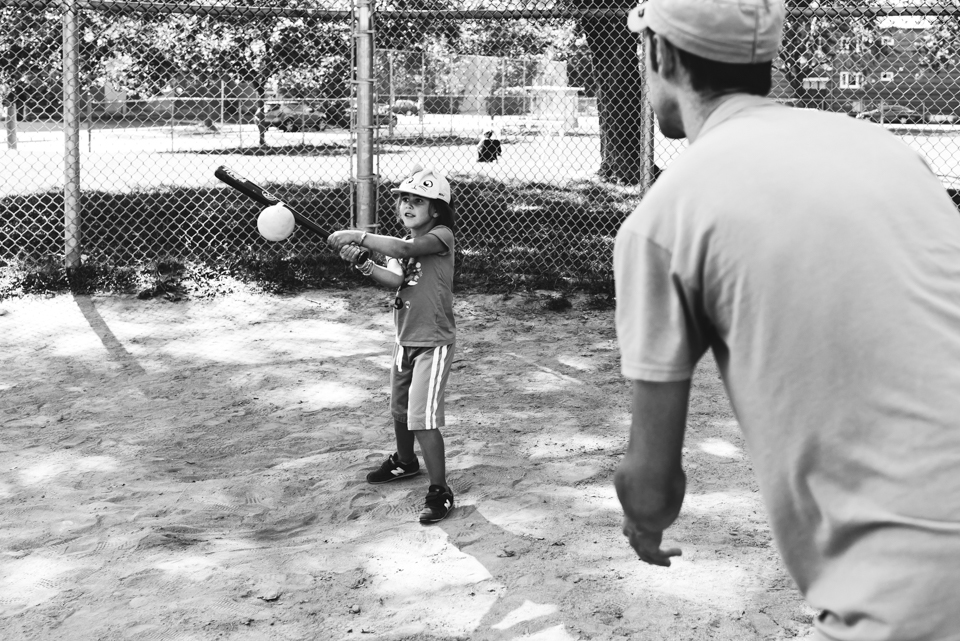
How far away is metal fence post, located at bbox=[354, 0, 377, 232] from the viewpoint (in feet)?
22.6

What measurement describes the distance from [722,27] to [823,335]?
1.58ft

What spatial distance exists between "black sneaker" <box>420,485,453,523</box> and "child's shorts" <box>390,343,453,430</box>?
0.80 feet

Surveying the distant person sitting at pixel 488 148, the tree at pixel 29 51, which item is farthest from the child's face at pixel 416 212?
the distant person sitting at pixel 488 148

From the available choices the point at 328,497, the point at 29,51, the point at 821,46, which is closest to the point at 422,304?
the point at 328,497

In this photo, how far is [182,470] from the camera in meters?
4.51

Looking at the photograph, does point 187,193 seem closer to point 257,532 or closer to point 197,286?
point 197,286

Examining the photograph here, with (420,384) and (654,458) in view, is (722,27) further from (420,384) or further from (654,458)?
(420,384)

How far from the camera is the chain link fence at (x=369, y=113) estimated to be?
747cm

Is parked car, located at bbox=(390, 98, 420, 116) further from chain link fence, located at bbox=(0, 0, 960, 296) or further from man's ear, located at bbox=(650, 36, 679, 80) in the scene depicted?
man's ear, located at bbox=(650, 36, 679, 80)

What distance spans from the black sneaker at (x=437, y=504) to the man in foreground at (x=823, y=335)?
8.25ft

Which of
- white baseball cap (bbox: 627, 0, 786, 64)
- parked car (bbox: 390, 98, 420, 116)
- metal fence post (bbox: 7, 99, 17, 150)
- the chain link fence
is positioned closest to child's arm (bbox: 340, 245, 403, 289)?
white baseball cap (bbox: 627, 0, 786, 64)

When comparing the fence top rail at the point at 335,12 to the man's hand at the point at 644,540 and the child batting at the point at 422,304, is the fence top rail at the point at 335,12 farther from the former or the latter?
the man's hand at the point at 644,540

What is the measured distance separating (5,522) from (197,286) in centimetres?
368

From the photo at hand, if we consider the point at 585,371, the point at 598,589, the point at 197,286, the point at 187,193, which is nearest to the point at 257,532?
the point at 598,589
